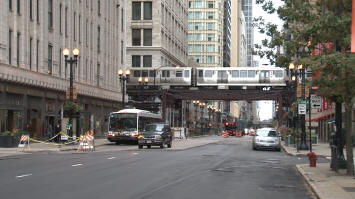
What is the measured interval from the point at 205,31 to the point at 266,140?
11701cm

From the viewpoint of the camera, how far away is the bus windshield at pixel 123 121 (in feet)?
143

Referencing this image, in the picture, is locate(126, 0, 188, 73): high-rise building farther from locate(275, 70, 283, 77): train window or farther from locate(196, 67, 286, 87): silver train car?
locate(275, 70, 283, 77): train window

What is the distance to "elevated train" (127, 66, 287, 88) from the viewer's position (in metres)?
75.6

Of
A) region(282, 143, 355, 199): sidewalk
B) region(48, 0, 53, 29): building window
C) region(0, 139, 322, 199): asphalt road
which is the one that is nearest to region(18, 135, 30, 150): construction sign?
region(0, 139, 322, 199): asphalt road

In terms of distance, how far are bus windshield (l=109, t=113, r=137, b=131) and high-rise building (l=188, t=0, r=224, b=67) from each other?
11145 centimetres

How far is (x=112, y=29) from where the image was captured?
66312 mm

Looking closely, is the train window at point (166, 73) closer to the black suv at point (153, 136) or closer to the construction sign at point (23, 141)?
the black suv at point (153, 136)

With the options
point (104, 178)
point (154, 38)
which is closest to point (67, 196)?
point (104, 178)

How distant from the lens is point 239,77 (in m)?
76.0

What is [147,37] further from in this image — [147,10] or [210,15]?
[210,15]

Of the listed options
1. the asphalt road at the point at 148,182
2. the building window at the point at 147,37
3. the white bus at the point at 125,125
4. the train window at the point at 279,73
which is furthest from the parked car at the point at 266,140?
the building window at the point at 147,37

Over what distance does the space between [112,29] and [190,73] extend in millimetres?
14757

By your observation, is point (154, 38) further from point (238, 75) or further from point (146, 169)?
point (146, 169)

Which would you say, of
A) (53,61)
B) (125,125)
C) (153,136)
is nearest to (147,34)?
(53,61)
